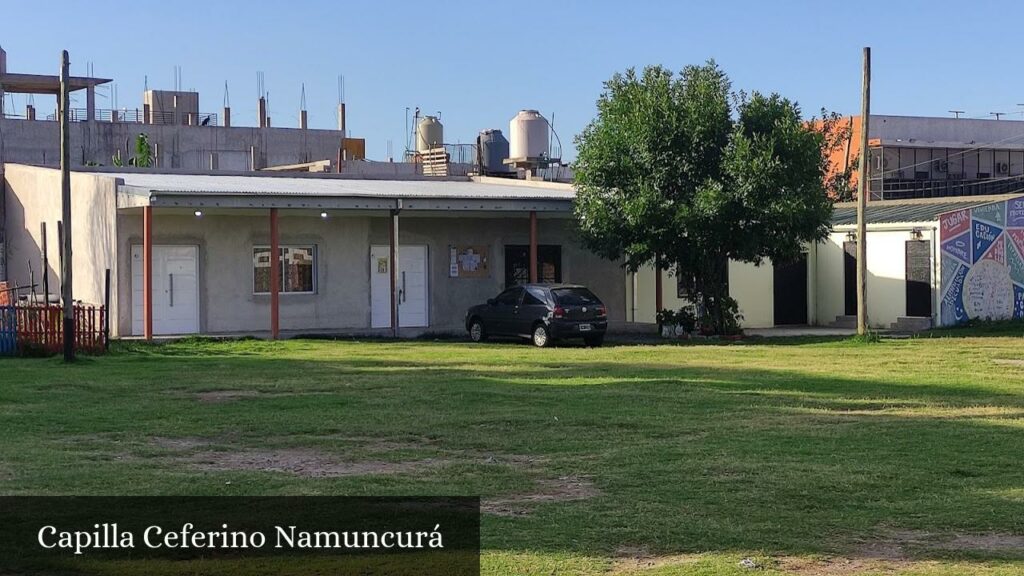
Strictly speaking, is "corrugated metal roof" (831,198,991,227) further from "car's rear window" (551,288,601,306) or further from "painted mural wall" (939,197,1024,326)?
"car's rear window" (551,288,601,306)

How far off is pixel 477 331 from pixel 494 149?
26.6m

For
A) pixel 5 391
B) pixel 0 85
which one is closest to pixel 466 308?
pixel 5 391

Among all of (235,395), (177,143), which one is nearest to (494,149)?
(177,143)

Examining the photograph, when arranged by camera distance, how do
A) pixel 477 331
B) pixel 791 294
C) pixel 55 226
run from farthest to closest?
1. pixel 791 294
2. pixel 55 226
3. pixel 477 331

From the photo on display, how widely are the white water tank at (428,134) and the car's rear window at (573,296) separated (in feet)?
98.2

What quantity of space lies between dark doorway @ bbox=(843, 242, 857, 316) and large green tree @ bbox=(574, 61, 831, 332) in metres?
4.71

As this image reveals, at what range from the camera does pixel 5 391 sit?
18734mm

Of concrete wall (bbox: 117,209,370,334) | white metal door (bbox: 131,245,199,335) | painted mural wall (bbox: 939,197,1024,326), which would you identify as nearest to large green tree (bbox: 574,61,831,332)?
painted mural wall (bbox: 939,197,1024,326)

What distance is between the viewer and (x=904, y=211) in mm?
38312

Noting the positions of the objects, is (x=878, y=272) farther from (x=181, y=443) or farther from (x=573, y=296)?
(x=181, y=443)

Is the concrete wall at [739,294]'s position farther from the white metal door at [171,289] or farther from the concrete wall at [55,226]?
the concrete wall at [55,226]

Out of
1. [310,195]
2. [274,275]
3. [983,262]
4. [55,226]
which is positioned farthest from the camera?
[55,226]

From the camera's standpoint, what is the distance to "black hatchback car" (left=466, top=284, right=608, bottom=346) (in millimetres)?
30094

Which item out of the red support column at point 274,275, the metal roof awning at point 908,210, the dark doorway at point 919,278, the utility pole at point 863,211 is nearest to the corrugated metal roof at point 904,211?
the metal roof awning at point 908,210
